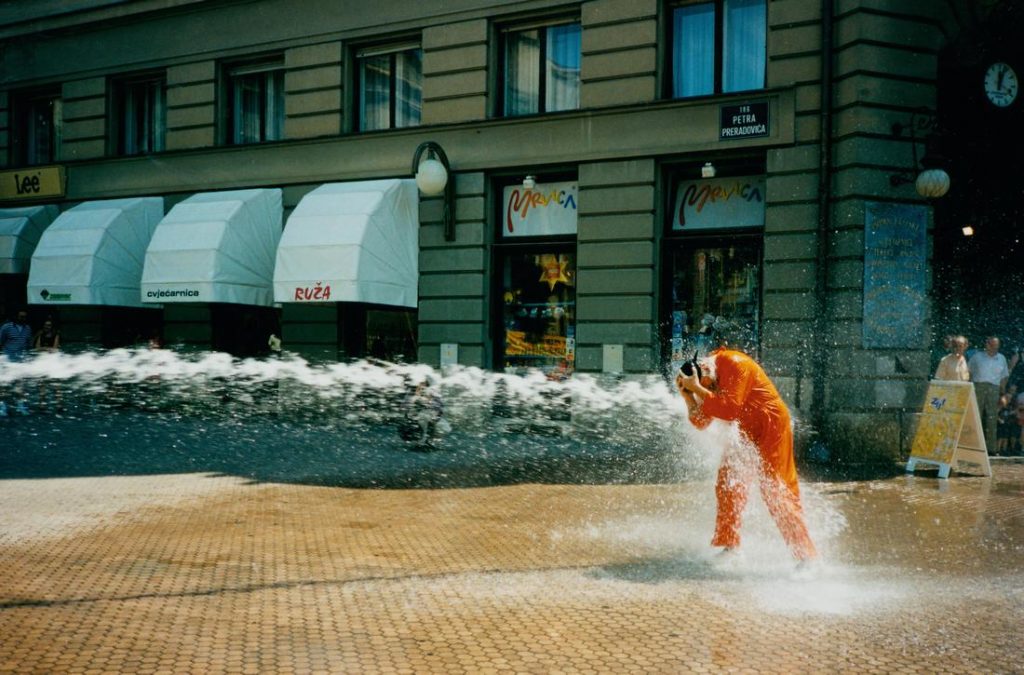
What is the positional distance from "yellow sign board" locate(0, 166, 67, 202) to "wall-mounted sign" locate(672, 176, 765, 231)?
14.1 m

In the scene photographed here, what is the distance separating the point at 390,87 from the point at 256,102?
10.6ft

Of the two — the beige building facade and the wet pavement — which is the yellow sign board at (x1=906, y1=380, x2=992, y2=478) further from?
the wet pavement

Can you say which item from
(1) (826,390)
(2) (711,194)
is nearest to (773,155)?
(2) (711,194)

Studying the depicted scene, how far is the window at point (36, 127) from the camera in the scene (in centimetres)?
2180

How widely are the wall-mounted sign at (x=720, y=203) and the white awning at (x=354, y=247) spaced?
485 cm

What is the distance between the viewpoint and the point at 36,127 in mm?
22234

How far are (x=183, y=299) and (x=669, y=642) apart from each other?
47.3 feet

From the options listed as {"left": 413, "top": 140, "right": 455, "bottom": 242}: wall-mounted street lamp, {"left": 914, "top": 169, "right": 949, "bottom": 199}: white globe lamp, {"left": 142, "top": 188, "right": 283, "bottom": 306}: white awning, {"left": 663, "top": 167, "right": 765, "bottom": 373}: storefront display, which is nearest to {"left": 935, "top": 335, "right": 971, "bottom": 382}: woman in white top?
{"left": 914, "top": 169, "right": 949, "bottom": 199}: white globe lamp

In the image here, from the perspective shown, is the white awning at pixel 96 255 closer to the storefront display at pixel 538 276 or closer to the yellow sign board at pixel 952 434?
the storefront display at pixel 538 276

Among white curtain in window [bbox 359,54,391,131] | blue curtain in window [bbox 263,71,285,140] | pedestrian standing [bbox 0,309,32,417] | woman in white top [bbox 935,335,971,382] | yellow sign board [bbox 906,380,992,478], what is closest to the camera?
yellow sign board [bbox 906,380,992,478]

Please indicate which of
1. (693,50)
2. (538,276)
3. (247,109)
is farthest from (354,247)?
(693,50)

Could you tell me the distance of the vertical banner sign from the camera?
1338cm

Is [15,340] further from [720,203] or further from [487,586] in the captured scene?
[487,586]

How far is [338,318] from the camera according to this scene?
17.5 metres
